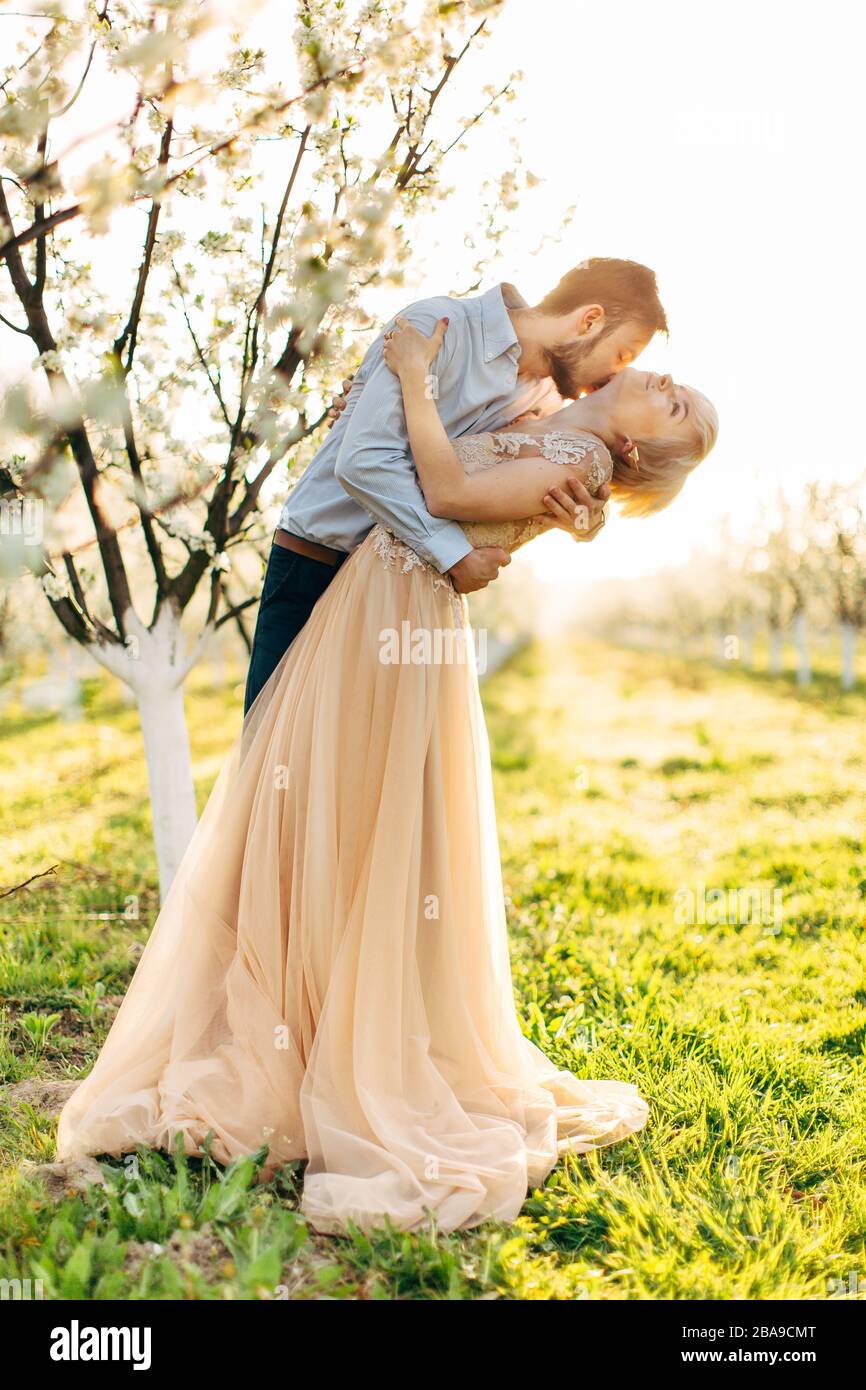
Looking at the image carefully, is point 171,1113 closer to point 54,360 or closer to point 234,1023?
point 234,1023

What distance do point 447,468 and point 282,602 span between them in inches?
30.0

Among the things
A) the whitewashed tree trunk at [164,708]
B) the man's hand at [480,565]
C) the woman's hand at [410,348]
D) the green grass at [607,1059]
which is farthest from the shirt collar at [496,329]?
the green grass at [607,1059]

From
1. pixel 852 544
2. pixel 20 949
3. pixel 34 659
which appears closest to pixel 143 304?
pixel 20 949

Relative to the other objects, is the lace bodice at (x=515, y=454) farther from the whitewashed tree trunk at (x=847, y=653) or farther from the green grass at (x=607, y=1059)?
the whitewashed tree trunk at (x=847, y=653)

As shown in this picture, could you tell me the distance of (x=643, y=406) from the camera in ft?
9.34

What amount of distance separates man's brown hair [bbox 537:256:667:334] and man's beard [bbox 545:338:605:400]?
92 mm

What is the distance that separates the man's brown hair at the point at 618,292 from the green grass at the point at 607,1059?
2292 millimetres

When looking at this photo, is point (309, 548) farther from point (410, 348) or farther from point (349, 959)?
point (349, 959)

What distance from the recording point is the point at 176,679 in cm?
428

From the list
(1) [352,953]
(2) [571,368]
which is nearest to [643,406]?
(2) [571,368]

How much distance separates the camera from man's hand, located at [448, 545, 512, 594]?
108 inches

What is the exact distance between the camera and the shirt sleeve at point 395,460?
8.52 feet

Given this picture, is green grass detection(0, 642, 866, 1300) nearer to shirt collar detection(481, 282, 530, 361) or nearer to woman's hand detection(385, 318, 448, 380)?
woman's hand detection(385, 318, 448, 380)

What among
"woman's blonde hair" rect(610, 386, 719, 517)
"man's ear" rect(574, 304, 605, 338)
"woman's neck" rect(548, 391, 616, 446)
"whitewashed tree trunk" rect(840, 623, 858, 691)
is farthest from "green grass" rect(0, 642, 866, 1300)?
"whitewashed tree trunk" rect(840, 623, 858, 691)
